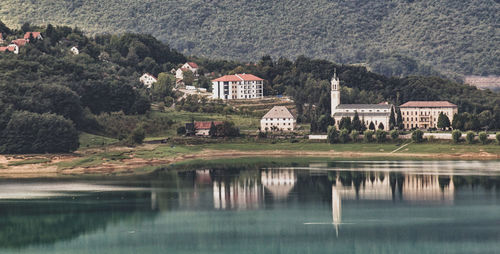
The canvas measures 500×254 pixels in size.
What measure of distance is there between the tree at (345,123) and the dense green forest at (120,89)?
15.5 ft

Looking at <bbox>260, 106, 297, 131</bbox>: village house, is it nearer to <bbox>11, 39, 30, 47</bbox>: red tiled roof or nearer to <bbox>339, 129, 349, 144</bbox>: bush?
<bbox>339, 129, 349, 144</bbox>: bush

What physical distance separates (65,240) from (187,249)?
8234 millimetres

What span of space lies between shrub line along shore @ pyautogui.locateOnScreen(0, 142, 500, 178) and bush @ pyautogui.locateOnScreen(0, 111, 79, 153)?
1499mm

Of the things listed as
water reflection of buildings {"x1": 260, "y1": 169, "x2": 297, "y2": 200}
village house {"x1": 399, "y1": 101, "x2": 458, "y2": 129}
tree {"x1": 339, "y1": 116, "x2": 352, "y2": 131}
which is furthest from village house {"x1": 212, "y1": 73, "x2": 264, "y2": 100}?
water reflection of buildings {"x1": 260, "y1": 169, "x2": 297, "y2": 200}

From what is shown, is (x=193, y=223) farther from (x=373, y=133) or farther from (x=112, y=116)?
(x=112, y=116)

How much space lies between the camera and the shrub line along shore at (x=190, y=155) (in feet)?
315

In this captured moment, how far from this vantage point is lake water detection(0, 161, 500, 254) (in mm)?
55062

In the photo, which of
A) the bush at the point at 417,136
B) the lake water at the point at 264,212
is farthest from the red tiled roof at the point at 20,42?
the bush at the point at 417,136

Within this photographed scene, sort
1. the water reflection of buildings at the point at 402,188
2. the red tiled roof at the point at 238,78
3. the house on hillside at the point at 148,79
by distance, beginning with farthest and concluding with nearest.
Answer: the house on hillside at the point at 148,79 → the red tiled roof at the point at 238,78 → the water reflection of buildings at the point at 402,188

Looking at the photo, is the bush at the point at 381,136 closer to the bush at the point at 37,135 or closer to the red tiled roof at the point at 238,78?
the bush at the point at 37,135

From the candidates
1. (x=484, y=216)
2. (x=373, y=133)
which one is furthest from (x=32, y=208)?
(x=373, y=133)

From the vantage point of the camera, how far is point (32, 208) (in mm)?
68500

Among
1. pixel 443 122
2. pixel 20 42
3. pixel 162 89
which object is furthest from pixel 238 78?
pixel 443 122

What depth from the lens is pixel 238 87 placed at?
153750mm
